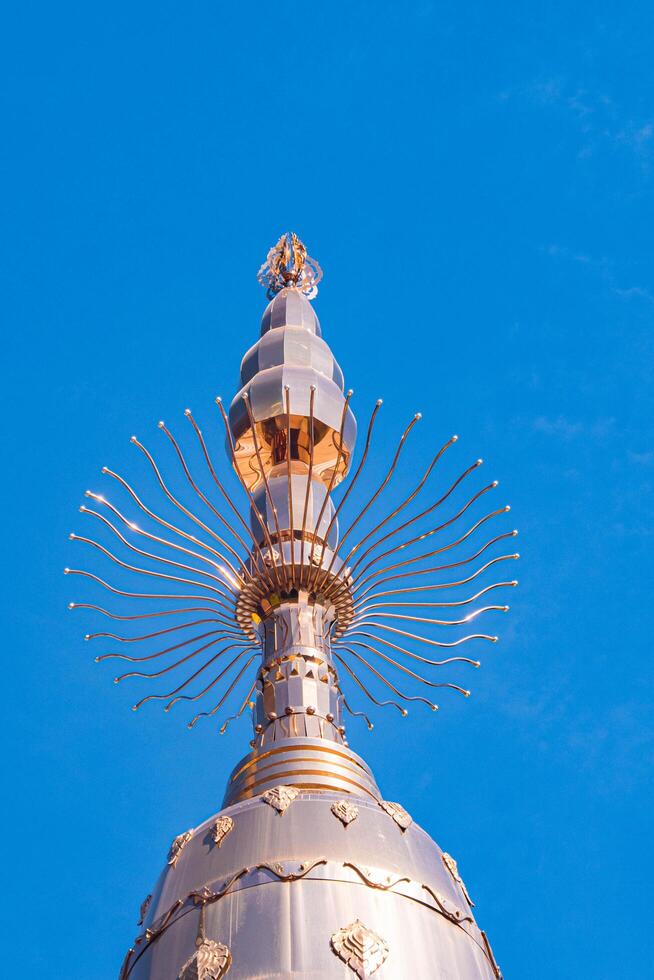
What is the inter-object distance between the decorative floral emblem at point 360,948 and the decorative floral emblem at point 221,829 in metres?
1.43

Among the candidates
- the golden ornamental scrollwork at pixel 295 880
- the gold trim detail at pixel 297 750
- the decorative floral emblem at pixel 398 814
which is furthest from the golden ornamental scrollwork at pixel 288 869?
the gold trim detail at pixel 297 750

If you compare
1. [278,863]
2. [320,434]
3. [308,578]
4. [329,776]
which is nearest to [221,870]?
[278,863]

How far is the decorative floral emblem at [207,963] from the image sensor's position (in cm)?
918

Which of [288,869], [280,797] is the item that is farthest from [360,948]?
[280,797]

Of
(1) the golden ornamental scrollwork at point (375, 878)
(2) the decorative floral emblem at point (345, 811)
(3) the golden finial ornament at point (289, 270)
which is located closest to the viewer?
(1) the golden ornamental scrollwork at point (375, 878)

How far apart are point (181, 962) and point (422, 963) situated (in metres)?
1.74

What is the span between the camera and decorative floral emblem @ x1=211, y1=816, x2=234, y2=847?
34.3ft

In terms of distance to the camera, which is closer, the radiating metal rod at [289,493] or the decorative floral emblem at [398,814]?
the decorative floral emblem at [398,814]

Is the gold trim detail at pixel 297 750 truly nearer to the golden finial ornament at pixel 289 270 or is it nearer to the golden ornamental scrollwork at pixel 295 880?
the golden ornamental scrollwork at pixel 295 880

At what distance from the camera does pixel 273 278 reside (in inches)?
675

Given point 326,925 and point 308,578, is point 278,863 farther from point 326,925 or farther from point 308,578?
point 308,578

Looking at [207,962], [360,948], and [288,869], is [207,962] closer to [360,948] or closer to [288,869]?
[288,869]

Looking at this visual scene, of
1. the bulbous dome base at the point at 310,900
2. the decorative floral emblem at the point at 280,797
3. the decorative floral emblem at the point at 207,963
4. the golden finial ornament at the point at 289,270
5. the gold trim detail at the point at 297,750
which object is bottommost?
the decorative floral emblem at the point at 207,963

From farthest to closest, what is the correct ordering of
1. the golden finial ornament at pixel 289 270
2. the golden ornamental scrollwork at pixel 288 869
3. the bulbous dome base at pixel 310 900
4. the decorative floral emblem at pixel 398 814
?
the golden finial ornament at pixel 289 270
the decorative floral emblem at pixel 398 814
the golden ornamental scrollwork at pixel 288 869
the bulbous dome base at pixel 310 900
